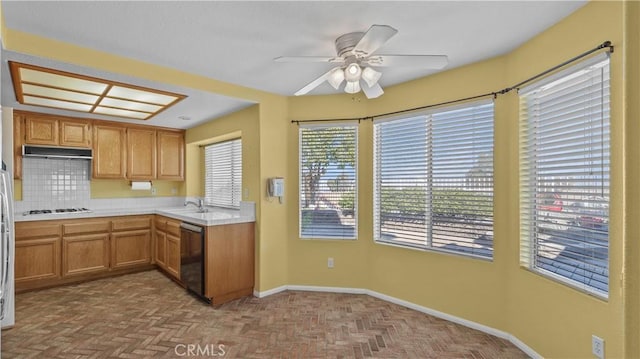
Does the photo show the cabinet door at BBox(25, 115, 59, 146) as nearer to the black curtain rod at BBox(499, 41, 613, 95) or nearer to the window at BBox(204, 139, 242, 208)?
the window at BBox(204, 139, 242, 208)

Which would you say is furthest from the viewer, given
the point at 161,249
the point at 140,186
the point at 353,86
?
the point at 140,186

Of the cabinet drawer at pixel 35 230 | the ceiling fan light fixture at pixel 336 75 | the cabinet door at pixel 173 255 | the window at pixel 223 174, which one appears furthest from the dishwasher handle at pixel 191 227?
the ceiling fan light fixture at pixel 336 75

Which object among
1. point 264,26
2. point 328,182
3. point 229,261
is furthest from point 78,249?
point 264,26

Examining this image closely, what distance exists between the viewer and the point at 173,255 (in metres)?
4.12

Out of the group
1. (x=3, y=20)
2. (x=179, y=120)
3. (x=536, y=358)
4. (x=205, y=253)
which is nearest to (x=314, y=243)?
(x=205, y=253)

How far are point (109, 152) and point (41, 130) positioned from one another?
2.62ft

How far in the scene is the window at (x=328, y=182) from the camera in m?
3.75

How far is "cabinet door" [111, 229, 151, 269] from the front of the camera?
173 inches

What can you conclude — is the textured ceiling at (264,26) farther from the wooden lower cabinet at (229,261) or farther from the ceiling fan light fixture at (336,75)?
the wooden lower cabinet at (229,261)

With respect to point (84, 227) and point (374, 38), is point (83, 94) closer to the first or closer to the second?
point (84, 227)

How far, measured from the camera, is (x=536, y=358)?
2.37m

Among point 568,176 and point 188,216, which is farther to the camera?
point 188,216

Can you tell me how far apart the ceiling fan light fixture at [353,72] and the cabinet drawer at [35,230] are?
164 inches

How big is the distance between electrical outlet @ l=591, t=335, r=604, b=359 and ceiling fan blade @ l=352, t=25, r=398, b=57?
2.24m
